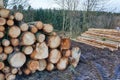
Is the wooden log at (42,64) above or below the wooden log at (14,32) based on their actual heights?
below

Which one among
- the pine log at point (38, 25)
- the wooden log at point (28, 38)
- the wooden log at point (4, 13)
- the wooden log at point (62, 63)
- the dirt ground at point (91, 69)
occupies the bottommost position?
the dirt ground at point (91, 69)

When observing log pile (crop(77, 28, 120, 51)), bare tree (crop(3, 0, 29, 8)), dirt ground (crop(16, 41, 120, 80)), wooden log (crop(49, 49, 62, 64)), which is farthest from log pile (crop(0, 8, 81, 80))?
bare tree (crop(3, 0, 29, 8))

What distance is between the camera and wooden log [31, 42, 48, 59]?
16.4 ft

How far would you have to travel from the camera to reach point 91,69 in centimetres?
576

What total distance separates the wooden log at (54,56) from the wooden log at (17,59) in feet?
2.02

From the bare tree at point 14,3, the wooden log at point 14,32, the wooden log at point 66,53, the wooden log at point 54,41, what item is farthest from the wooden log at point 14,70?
the bare tree at point 14,3

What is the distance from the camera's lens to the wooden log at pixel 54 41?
5.14 meters

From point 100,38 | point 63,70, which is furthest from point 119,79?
point 100,38

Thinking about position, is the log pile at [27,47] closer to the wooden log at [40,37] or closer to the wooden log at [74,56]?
the wooden log at [40,37]

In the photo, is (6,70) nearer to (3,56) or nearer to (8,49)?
(3,56)

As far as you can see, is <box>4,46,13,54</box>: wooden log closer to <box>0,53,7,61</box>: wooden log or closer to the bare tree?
<box>0,53,7,61</box>: wooden log

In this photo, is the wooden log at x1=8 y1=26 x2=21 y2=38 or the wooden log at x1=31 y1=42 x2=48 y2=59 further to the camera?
the wooden log at x1=31 y1=42 x2=48 y2=59

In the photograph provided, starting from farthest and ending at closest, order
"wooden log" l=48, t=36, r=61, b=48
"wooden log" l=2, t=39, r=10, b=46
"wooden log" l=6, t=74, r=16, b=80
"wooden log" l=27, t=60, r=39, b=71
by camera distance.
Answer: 1. "wooden log" l=48, t=36, r=61, b=48
2. "wooden log" l=27, t=60, r=39, b=71
3. "wooden log" l=6, t=74, r=16, b=80
4. "wooden log" l=2, t=39, r=10, b=46

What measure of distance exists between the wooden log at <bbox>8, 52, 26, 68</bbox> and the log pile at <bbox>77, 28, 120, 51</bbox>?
12.2 feet
